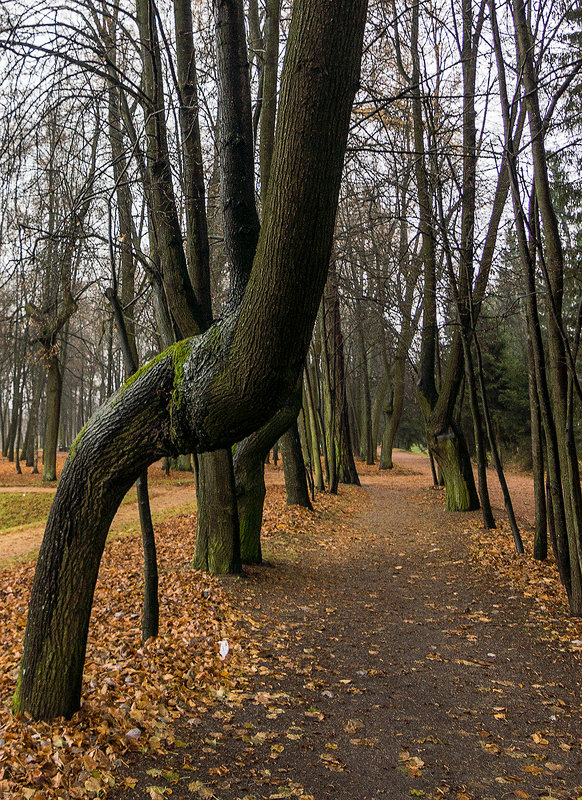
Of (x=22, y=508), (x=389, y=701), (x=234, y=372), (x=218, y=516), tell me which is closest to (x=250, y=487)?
(x=218, y=516)

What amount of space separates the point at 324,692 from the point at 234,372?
2.69 meters

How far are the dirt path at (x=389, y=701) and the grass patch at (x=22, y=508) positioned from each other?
355 inches

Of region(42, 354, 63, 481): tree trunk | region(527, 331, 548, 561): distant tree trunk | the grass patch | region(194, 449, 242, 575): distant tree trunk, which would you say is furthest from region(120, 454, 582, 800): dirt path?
region(42, 354, 63, 481): tree trunk

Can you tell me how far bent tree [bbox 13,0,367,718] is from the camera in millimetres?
2703

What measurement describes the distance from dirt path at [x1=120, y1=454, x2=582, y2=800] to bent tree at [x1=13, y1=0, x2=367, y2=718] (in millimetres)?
1064

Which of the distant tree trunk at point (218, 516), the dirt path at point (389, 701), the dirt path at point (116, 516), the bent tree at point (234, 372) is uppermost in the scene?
the bent tree at point (234, 372)

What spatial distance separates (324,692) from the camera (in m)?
4.34

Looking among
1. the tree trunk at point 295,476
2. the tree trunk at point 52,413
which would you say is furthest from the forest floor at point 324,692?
the tree trunk at point 52,413

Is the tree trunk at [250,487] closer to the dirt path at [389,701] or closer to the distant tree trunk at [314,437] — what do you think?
the dirt path at [389,701]

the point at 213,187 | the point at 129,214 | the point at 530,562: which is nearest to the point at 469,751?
the point at 530,562

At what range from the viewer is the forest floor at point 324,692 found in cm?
312

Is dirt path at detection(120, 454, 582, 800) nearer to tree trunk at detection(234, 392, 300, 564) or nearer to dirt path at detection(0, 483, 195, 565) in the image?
tree trunk at detection(234, 392, 300, 564)

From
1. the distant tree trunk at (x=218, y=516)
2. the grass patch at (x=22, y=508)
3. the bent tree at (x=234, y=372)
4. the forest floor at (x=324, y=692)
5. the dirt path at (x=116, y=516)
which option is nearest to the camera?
the bent tree at (x=234, y=372)

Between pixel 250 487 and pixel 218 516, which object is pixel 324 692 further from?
pixel 250 487
